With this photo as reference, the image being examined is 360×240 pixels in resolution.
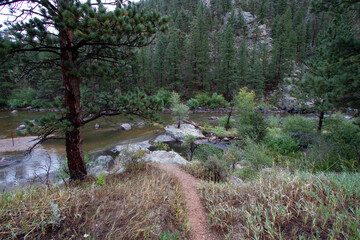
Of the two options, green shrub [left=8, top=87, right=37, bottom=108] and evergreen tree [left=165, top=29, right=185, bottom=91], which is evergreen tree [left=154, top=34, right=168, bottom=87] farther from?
green shrub [left=8, top=87, right=37, bottom=108]

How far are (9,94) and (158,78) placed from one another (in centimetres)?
2771

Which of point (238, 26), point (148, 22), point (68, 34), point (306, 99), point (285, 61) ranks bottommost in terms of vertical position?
point (306, 99)

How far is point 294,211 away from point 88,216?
10.7ft

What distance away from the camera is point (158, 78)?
3925 centimetres

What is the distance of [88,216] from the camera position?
8.42 ft

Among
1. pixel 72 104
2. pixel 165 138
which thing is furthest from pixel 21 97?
pixel 72 104

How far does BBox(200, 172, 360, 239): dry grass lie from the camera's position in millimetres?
2242

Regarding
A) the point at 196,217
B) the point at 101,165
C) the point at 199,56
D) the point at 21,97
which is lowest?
the point at 101,165

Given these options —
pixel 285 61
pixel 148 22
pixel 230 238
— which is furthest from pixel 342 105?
pixel 285 61

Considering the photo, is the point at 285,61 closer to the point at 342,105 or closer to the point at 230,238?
the point at 342,105

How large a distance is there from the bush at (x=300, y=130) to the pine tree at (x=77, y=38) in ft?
37.1

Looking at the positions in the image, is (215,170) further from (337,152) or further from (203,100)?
(203,100)

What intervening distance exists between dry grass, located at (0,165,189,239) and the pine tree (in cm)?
186

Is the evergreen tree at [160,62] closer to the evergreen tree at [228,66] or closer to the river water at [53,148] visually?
the evergreen tree at [228,66]
